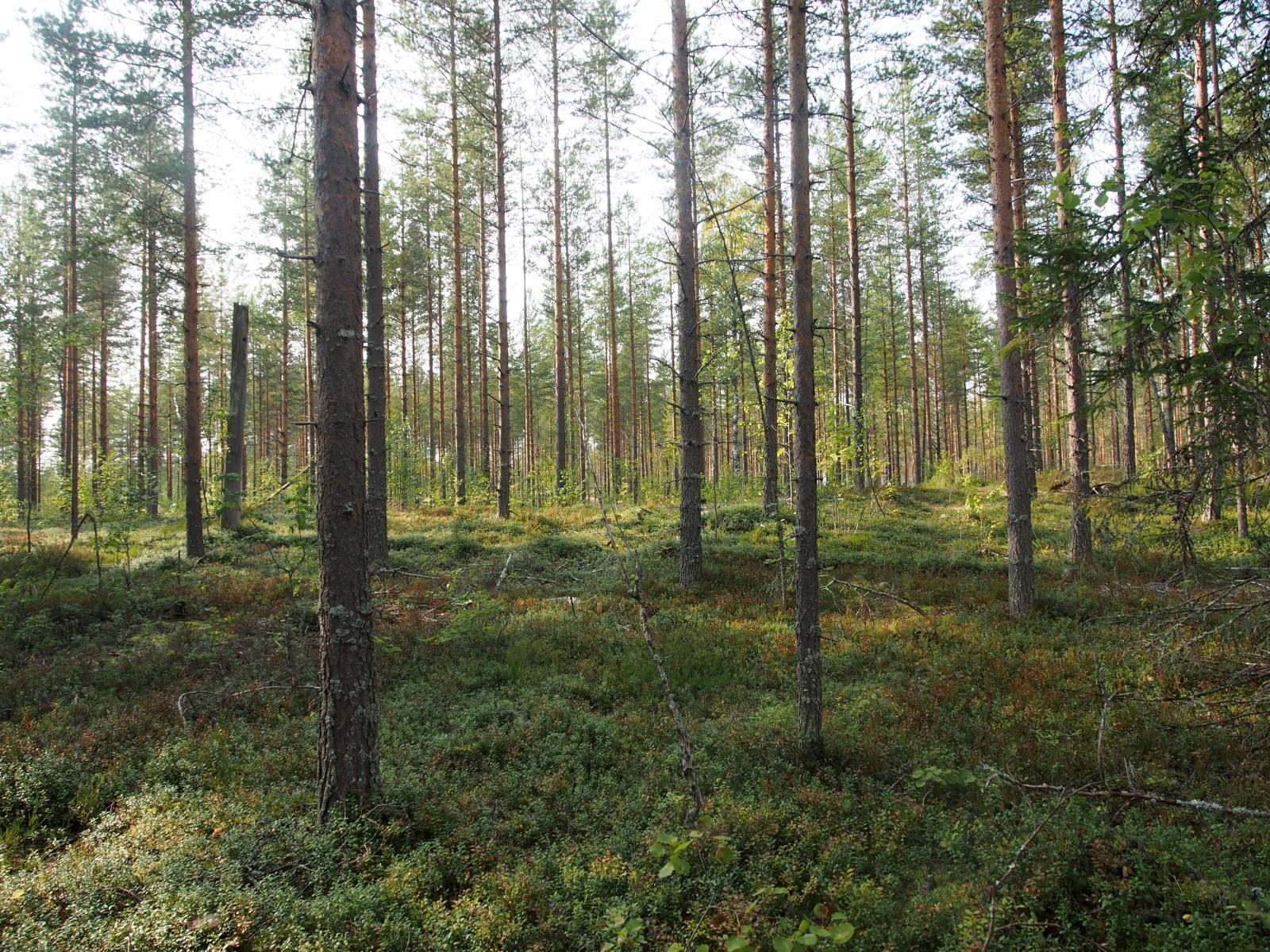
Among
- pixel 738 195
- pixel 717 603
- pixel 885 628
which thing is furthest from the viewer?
pixel 738 195

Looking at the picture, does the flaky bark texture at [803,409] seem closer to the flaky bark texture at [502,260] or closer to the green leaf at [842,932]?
the green leaf at [842,932]

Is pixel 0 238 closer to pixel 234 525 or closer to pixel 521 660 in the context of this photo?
pixel 234 525

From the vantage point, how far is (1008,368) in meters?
8.77

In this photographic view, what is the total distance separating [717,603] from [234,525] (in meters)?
13.0

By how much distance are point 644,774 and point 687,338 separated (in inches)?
274

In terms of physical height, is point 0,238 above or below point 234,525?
above

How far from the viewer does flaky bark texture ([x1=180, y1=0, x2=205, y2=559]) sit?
1273 centimetres

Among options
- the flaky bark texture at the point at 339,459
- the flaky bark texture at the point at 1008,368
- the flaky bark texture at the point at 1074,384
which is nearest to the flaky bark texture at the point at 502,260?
the flaky bark texture at the point at 1008,368

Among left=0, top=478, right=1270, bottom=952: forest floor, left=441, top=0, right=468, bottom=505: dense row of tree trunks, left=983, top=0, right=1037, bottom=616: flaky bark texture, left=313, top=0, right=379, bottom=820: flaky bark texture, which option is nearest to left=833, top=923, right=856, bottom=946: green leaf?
left=0, top=478, right=1270, bottom=952: forest floor

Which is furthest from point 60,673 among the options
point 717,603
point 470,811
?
point 717,603

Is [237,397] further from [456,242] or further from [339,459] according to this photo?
[339,459]

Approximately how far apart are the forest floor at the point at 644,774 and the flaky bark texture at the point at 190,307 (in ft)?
10.2

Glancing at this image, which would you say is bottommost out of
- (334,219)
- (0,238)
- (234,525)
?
(234,525)

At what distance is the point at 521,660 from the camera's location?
768cm
